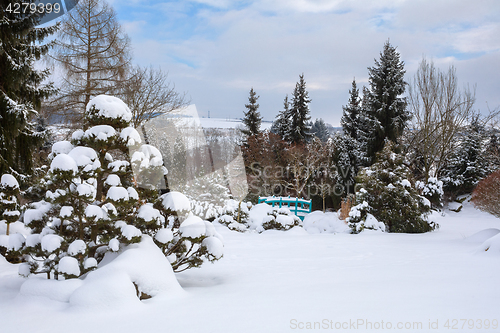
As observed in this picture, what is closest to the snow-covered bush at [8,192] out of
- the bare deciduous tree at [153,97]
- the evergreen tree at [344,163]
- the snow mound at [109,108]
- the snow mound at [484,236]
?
the snow mound at [109,108]

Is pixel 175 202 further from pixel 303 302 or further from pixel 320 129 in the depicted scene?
pixel 320 129

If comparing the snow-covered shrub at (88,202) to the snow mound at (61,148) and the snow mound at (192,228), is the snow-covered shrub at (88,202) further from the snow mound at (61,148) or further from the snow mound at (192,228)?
the snow mound at (192,228)

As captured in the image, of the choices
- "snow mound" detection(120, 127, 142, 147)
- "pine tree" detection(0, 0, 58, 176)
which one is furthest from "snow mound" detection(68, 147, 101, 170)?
"pine tree" detection(0, 0, 58, 176)

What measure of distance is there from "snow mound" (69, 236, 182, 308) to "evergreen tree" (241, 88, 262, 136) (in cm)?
1905

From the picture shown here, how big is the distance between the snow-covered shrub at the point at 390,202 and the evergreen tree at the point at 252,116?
14.1 m

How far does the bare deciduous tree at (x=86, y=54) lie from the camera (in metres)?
9.85

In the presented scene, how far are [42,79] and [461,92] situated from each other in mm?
18373

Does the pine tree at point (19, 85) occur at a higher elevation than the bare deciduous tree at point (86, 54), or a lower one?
lower

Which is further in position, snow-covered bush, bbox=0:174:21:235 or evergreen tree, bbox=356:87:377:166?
evergreen tree, bbox=356:87:377:166

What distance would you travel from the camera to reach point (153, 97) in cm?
1290

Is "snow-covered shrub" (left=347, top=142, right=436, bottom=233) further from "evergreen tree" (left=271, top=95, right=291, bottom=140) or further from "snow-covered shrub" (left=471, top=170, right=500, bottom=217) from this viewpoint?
"evergreen tree" (left=271, top=95, right=291, bottom=140)

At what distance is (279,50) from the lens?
9.79 m

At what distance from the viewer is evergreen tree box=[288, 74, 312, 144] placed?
820 inches

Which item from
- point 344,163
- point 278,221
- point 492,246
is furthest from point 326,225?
point 344,163
